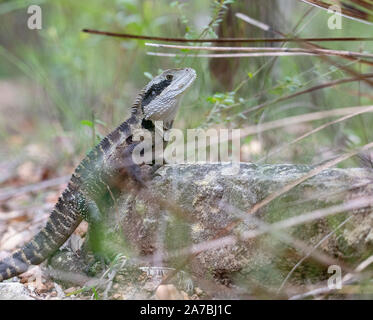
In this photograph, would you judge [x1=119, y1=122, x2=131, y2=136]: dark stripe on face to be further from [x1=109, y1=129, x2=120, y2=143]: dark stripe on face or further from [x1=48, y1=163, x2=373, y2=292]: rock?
[x1=48, y1=163, x2=373, y2=292]: rock

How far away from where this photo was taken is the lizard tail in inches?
141

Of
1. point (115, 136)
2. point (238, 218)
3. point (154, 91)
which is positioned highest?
point (154, 91)

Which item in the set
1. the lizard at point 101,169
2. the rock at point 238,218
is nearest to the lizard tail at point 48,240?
the lizard at point 101,169

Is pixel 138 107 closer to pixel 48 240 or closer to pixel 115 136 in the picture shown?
pixel 115 136

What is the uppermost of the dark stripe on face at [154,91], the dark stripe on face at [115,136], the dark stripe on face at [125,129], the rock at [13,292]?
the dark stripe on face at [154,91]

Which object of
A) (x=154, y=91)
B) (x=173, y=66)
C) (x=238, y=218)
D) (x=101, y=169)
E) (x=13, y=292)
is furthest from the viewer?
(x=173, y=66)

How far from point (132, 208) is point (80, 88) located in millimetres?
3723

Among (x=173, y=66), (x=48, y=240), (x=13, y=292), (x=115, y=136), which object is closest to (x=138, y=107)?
(x=115, y=136)

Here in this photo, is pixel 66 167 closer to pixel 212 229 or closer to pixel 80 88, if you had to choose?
pixel 80 88

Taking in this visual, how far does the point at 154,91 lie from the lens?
3.67 meters

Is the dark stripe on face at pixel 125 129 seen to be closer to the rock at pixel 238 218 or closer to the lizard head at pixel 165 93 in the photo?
the lizard head at pixel 165 93

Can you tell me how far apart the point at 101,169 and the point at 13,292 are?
112 cm

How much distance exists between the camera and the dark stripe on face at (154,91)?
365 cm

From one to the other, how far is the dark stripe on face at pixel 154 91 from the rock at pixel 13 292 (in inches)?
66.8
